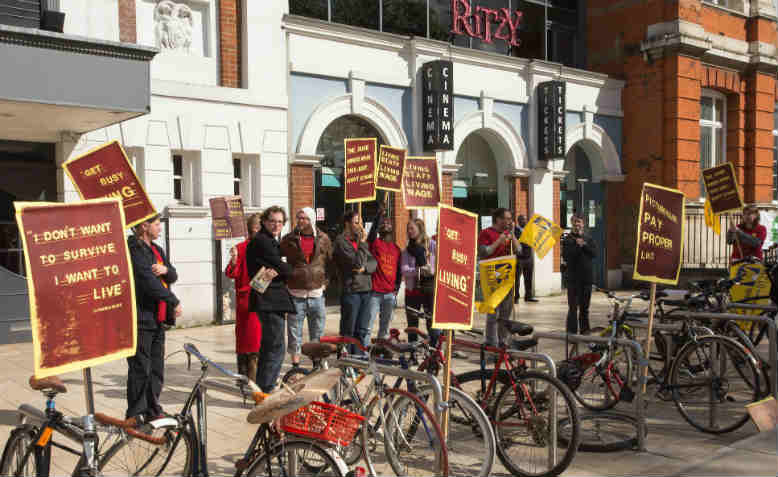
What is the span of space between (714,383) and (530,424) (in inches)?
74.1

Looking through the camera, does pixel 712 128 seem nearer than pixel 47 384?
No

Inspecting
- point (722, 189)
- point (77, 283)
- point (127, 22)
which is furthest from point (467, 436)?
point (127, 22)

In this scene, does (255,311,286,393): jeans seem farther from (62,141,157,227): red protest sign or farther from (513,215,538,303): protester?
(513,215,538,303): protester

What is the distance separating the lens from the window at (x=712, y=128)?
20.1m

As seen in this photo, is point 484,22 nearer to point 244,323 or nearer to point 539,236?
point 539,236

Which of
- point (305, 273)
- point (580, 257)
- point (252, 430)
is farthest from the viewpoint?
point (580, 257)

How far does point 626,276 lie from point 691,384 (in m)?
13.9

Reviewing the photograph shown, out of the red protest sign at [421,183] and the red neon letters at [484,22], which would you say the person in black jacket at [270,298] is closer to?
the red protest sign at [421,183]

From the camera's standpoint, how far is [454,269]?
481 centimetres

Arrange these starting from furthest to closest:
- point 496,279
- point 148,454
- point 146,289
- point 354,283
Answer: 1. point 354,283
2. point 496,279
3. point 146,289
4. point 148,454

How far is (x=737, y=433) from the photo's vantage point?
589cm

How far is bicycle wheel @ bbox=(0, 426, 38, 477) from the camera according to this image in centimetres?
358

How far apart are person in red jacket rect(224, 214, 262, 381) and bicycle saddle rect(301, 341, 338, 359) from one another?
203cm

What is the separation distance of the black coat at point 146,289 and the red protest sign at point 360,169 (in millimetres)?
3885
